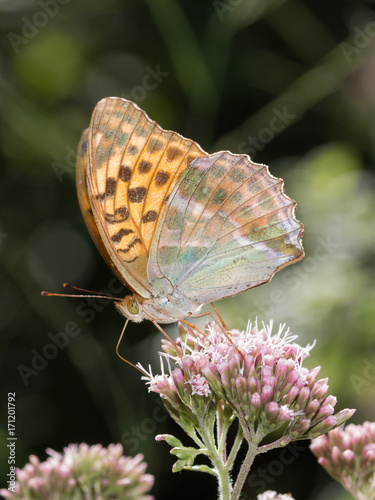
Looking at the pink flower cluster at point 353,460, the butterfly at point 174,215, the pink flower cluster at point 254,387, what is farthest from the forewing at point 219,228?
the pink flower cluster at point 353,460

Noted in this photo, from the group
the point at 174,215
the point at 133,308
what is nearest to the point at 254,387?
the point at 133,308

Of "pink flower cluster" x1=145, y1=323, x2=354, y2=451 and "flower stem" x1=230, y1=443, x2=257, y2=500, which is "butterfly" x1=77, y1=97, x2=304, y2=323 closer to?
"pink flower cluster" x1=145, y1=323, x2=354, y2=451

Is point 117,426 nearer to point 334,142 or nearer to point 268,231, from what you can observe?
point 268,231

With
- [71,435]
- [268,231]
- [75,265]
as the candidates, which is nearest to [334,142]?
[75,265]

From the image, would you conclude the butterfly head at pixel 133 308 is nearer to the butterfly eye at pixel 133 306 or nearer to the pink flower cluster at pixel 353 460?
the butterfly eye at pixel 133 306

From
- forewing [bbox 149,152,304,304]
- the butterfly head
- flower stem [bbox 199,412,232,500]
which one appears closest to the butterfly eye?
the butterfly head

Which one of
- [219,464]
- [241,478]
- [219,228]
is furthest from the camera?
[219,228]

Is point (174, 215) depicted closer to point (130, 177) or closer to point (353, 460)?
point (130, 177)
